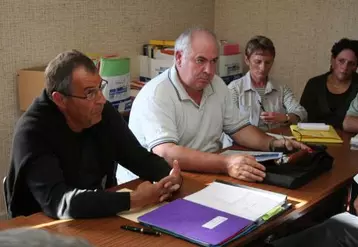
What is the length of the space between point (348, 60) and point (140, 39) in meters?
1.53

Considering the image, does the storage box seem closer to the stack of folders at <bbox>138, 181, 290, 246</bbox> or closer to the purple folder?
the stack of folders at <bbox>138, 181, 290, 246</bbox>

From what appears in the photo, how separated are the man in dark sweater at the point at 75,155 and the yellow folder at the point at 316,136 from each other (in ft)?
3.15

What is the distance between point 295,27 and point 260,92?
109 centimetres

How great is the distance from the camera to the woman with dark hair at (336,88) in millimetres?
3338

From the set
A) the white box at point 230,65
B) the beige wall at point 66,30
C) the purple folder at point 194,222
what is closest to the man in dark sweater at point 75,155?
the purple folder at point 194,222

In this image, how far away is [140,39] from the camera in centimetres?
374

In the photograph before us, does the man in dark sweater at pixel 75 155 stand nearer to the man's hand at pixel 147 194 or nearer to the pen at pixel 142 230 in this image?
the man's hand at pixel 147 194

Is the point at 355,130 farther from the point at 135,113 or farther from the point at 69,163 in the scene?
the point at 69,163

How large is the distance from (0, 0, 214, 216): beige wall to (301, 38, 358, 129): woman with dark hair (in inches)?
50.9

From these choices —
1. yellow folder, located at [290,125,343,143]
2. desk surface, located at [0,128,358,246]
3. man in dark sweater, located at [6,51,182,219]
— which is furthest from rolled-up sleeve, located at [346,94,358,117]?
man in dark sweater, located at [6,51,182,219]

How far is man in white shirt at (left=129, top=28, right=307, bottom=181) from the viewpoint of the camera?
2061mm

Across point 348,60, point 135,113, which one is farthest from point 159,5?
point 135,113

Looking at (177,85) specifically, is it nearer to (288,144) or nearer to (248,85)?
(288,144)

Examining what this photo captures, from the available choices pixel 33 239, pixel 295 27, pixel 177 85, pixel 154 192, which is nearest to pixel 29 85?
pixel 177 85
